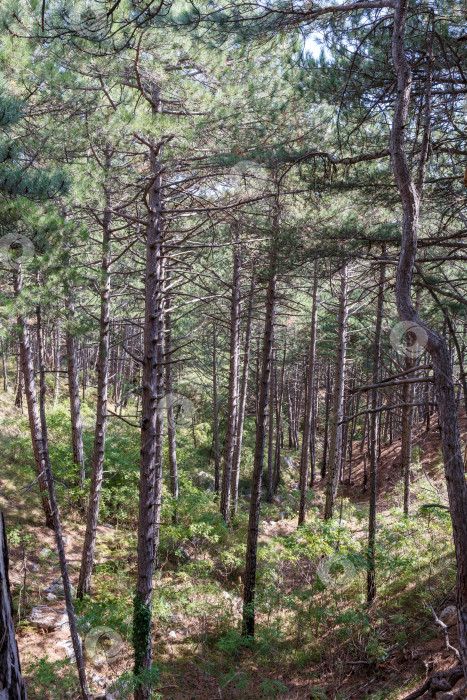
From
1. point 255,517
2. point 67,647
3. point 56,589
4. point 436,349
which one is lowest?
point 67,647

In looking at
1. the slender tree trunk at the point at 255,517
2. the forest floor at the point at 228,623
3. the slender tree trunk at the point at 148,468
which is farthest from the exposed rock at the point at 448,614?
the slender tree trunk at the point at 148,468

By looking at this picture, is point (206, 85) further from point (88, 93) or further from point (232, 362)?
point (232, 362)

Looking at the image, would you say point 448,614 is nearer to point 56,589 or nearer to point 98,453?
point 98,453

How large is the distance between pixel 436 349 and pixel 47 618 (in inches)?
310

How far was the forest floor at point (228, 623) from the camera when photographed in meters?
6.57

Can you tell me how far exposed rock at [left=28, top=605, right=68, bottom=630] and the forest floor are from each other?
0.04 m

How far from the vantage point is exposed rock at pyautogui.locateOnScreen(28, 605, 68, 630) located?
24.6ft

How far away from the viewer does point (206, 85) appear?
6.82 m

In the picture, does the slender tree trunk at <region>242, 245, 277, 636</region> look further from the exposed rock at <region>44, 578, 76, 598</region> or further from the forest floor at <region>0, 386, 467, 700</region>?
the exposed rock at <region>44, 578, 76, 598</region>

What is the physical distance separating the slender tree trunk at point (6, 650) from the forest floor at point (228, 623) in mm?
5049

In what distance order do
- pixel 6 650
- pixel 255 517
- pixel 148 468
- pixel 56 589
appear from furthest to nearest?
pixel 56 589
pixel 255 517
pixel 148 468
pixel 6 650

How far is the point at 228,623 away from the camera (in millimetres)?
8852

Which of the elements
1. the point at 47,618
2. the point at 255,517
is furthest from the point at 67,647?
the point at 255,517

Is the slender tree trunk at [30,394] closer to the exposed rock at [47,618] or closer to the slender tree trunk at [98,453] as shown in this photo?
the slender tree trunk at [98,453]
